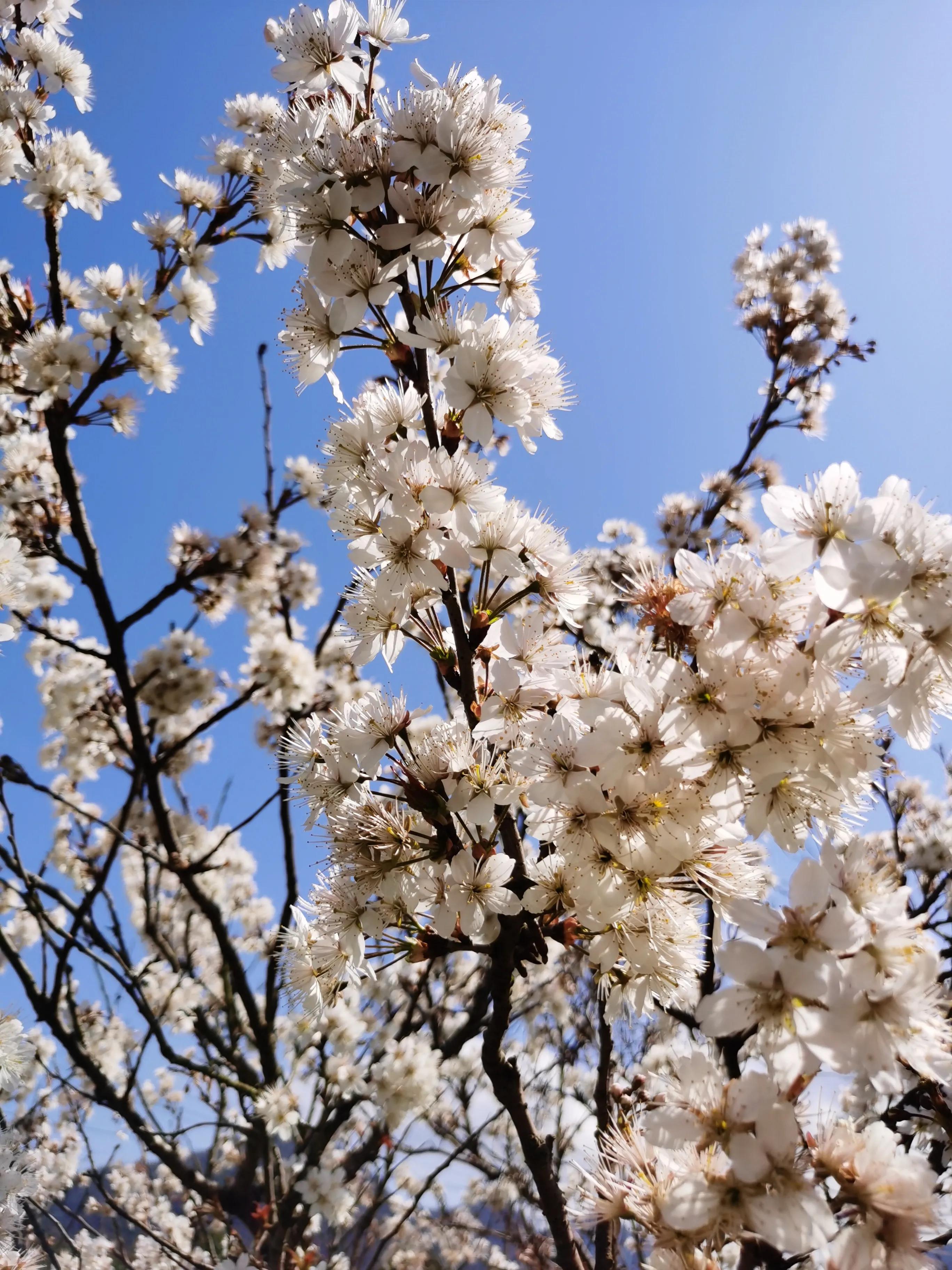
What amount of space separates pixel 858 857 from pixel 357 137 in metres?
1.85

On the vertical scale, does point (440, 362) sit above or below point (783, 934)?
above

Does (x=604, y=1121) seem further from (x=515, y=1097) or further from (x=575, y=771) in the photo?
(x=575, y=771)

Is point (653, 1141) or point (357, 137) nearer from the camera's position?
point (653, 1141)

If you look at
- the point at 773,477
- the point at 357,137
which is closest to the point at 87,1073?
the point at 357,137

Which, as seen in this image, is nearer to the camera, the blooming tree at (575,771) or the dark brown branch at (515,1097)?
the blooming tree at (575,771)

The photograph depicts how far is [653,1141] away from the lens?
112cm

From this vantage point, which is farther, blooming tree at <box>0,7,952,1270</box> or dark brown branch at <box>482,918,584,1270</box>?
dark brown branch at <box>482,918,584,1270</box>

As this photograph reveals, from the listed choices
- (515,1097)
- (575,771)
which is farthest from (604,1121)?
(575,771)

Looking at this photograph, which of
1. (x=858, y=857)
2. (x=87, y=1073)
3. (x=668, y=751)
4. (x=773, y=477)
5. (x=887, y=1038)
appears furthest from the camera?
(x=773, y=477)

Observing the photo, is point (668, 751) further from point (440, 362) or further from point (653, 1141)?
point (440, 362)

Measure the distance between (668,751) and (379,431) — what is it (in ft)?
3.30

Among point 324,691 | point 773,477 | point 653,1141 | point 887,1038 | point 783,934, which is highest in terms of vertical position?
point 773,477

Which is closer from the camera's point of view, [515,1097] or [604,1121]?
[515,1097]

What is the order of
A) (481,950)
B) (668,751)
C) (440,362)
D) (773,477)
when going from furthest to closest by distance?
(773,477)
(440,362)
(481,950)
(668,751)
